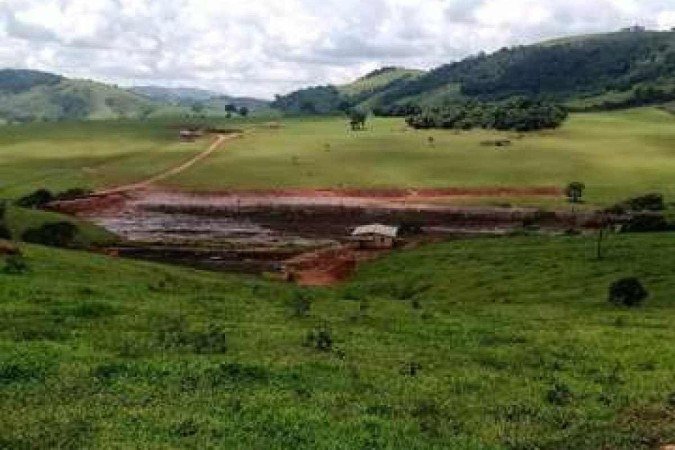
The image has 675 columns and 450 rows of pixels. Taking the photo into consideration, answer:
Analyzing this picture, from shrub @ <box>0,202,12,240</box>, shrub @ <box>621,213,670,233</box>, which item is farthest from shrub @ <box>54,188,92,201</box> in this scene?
shrub @ <box>621,213,670,233</box>

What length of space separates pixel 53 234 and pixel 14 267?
157 ft

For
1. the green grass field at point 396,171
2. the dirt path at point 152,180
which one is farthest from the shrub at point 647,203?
the dirt path at point 152,180

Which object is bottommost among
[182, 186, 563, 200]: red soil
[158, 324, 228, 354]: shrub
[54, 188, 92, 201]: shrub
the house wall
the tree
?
the house wall

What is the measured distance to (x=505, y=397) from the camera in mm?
27922

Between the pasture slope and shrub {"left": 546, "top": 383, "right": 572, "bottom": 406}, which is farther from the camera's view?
shrub {"left": 546, "top": 383, "right": 572, "bottom": 406}

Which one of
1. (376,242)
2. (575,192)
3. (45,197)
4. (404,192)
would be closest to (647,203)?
(575,192)

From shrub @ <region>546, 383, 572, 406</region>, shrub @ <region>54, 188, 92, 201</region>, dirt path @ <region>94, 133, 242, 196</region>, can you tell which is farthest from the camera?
dirt path @ <region>94, 133, 242, 196</region>

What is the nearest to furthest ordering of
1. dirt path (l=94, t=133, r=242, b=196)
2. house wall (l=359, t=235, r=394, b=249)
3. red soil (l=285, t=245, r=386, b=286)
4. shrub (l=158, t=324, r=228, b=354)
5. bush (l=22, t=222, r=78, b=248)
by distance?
shrub (l=158, t=324, r=228, b=354)
bush (l=22, t=222, r=78, b=248)
red soil (l=285, t=245, r=386, b=286)
house wall (l=359, t=235, r=394, b=249)
dirt path (l=94, t=133, r=242, b=196)

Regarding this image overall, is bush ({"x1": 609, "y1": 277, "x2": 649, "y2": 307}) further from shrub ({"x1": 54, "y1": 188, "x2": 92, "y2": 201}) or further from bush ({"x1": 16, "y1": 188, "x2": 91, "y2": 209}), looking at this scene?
shrub ({"x1": 54, "y1": 188, "x2": 92, "y2": 201})

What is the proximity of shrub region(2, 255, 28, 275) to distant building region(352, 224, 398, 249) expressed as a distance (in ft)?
222

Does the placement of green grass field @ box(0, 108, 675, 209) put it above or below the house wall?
above

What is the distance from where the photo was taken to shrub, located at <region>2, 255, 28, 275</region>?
155 ft

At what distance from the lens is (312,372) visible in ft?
94.8

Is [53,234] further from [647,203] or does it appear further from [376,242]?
[647,203]
